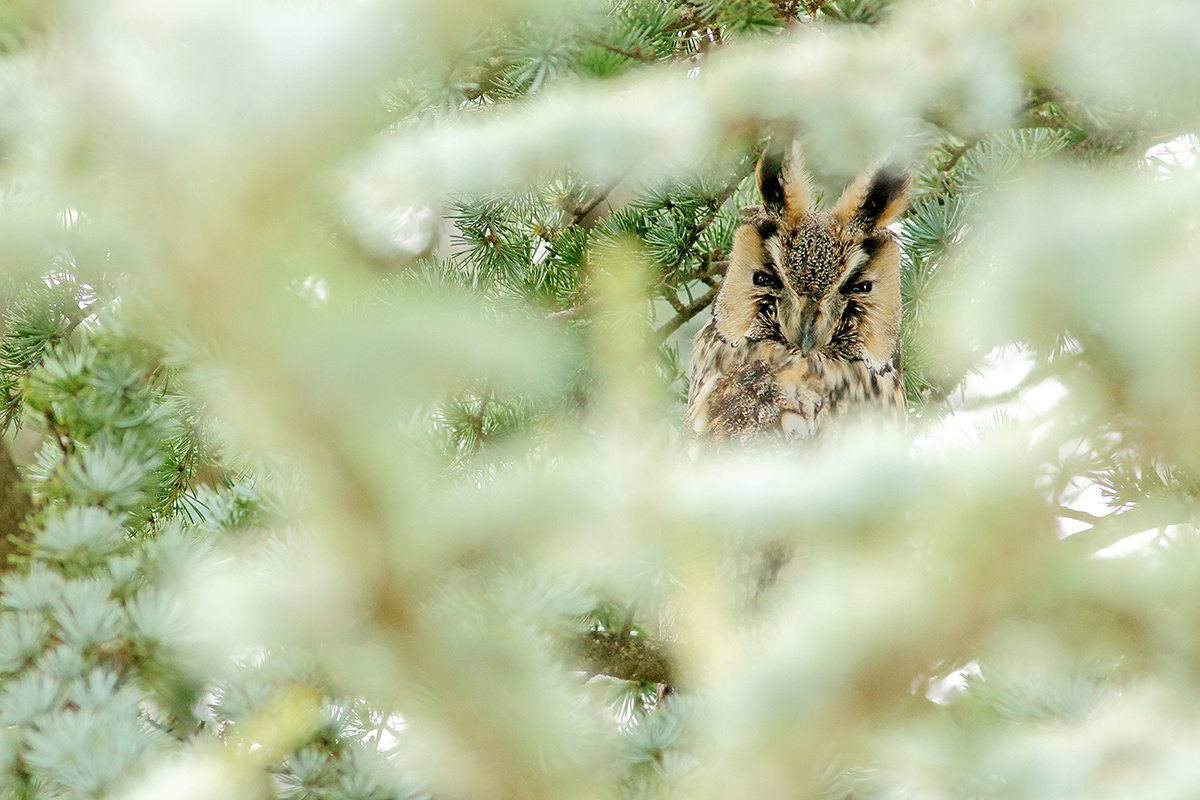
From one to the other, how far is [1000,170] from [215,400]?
1.33 meters

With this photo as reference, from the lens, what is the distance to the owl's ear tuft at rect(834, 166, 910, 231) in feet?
5.87

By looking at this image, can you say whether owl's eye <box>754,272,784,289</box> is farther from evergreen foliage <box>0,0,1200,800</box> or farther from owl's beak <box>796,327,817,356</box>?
evergreen foliage <box>0,0,1200,800</box>

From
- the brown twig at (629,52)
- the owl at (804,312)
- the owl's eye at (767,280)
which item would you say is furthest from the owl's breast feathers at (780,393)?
the brown twig at (629,52)

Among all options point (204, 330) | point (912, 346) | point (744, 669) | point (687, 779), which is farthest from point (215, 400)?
point (912, 346)

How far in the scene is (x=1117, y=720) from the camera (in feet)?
1.85

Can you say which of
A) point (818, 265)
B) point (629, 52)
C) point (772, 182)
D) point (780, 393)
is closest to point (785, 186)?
point (772, 182)

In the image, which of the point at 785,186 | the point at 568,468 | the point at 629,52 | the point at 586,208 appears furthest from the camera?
the point at 785,186

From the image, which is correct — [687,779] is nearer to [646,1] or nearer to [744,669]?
[744,669]

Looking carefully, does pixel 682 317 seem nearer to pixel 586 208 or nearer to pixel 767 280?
pixel 767 280

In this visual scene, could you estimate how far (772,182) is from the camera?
1.85 meters

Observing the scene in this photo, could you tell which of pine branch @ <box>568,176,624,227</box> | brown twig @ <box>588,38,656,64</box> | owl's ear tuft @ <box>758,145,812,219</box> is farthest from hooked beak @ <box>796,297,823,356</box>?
brown twig @ <box>588,38,656,64</box>

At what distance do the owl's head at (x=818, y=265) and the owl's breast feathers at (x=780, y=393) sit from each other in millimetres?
38

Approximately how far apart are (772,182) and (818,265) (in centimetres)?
18

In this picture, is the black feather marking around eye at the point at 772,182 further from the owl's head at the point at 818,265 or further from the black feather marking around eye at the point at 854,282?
the black feather marking around eye at the point at 854,282
